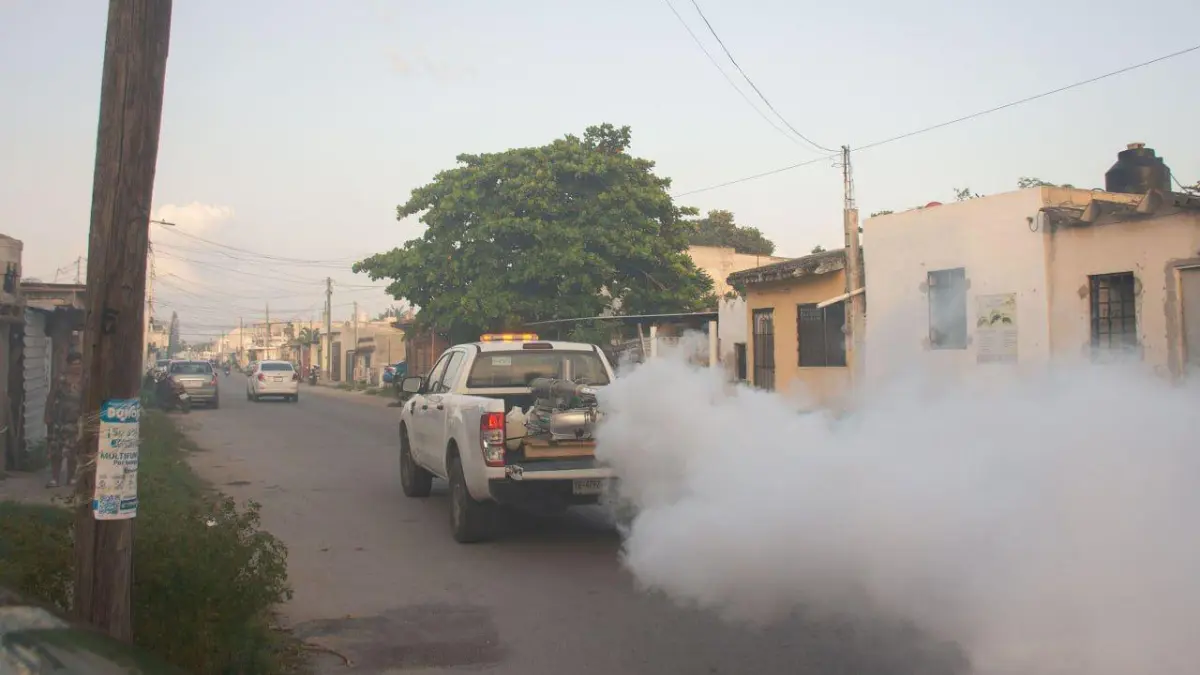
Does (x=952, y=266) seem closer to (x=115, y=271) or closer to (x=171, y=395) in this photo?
(x=115, y=271)

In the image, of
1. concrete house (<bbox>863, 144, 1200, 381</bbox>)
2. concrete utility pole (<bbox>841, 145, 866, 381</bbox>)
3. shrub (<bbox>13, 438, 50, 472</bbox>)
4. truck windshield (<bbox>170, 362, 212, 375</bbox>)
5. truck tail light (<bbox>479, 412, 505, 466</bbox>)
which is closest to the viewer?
truck tail light (<bbox>479, 412, 505, 466</bbox>)

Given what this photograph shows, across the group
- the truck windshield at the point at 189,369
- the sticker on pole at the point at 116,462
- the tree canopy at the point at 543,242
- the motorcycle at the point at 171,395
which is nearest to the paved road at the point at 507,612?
the sticker on pole at the point at 116,462

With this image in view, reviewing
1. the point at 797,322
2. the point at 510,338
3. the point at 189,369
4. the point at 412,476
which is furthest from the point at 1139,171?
the point at 189,369

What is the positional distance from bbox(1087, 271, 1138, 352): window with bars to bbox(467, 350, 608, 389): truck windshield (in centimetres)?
963

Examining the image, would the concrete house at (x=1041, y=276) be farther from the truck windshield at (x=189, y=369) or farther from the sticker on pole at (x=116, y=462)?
the truck windshield at (x=189, y=369)

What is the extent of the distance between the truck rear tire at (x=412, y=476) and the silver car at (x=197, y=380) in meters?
20.7

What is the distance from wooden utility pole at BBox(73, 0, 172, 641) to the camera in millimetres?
4129

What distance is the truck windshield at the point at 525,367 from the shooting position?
31.3 ft

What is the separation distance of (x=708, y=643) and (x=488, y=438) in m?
3.01

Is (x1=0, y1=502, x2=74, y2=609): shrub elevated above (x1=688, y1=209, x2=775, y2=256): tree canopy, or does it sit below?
below

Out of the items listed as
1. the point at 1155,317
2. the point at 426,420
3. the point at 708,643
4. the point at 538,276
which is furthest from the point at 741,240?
the point at 708,643

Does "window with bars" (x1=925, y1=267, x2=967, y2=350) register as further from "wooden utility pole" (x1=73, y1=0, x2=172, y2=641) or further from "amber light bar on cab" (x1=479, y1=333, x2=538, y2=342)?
"wooden utility pole" (x1=73, y1=0, x2=172, y2=641)

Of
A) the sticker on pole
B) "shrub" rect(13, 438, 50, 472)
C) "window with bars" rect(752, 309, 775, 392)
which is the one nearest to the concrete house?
"window with bars" rect(752, 309, 775, 392)

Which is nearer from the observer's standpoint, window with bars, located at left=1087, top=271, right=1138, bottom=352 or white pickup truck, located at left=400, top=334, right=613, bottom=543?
white pickup truck, located at left=400, top=334, right=613, bottom=543
